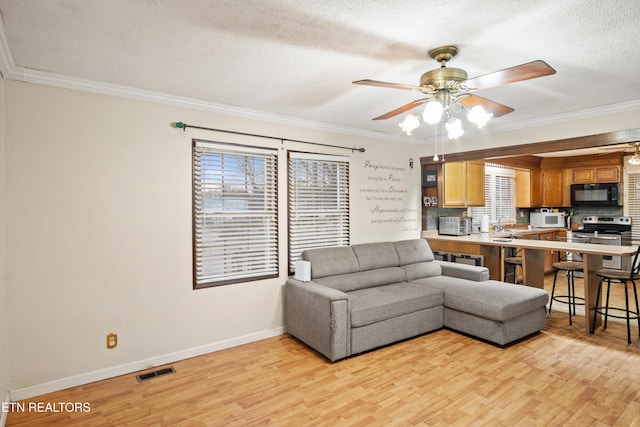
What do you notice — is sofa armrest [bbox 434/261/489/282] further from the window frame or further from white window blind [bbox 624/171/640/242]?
white window blind [bbox 624/171/640/242]

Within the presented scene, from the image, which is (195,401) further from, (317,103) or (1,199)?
(317,103)

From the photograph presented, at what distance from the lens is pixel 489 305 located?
3549 millimetres

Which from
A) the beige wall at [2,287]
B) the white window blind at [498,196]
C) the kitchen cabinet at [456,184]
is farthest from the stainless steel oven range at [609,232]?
the beige wall at [2,287]

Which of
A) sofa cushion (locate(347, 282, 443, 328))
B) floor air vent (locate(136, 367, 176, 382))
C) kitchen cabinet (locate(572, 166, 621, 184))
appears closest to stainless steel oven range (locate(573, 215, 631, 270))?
kitchen cabinet (locate(572, 166, 621, 184))

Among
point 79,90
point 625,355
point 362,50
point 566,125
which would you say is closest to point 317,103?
point 362,50

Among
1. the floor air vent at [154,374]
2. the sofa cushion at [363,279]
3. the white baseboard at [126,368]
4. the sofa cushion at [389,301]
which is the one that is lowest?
the floor air vent at [154,374]

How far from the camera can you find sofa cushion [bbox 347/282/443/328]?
3394 millimetres

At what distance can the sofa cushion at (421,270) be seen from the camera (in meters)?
4.52

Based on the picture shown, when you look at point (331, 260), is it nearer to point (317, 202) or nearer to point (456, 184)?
point (317, 202)

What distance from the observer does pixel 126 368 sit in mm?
3074

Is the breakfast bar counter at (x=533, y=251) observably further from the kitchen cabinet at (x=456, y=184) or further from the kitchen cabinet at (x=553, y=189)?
the kitchen cabinet at (x=553, y=189)

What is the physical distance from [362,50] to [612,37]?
157 centimetres

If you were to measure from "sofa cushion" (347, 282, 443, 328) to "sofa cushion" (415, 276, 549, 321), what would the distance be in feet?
0.59

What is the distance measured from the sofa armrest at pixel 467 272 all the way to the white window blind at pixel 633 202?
4.59 meters
